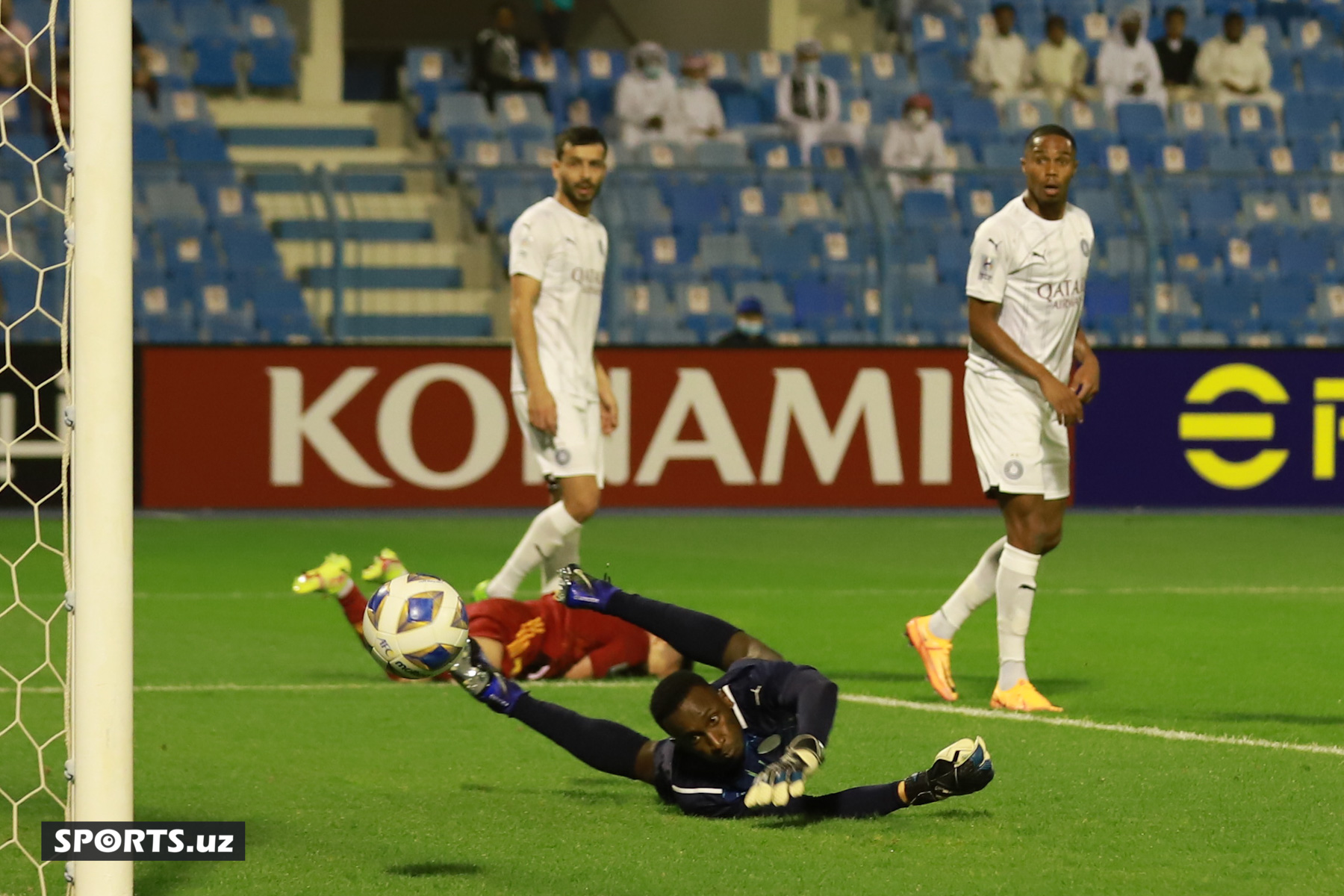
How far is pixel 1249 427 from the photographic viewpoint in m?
14.2

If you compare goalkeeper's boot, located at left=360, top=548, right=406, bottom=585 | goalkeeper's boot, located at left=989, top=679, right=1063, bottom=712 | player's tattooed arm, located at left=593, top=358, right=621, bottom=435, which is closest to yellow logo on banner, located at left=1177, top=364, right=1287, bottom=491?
player's tattooed arm, located at left=593, top=358, right=621, bottom=435

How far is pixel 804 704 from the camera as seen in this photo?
5059mm

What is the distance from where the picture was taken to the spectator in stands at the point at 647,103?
17891mm

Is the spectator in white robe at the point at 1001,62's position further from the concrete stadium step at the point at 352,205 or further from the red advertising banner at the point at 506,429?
the red advertising banner at the point at 506,429

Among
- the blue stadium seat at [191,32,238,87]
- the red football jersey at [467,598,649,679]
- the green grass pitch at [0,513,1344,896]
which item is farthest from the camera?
the blue stadium seat at [191,32,238,87]

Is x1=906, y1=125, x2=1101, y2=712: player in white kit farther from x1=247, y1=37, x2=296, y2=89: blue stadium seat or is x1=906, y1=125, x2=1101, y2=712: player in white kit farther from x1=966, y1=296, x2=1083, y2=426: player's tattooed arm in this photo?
x1=247, y1=37, x2=296, y2=89: blue stadium seat

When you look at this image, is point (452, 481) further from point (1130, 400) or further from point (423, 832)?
point (423, 832)

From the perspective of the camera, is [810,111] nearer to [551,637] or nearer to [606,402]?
[606,402]

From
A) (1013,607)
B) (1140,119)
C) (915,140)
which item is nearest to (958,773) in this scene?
(1013,607)

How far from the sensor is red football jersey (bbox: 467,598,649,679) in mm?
7168

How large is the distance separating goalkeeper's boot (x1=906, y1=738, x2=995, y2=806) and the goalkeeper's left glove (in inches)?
10.6

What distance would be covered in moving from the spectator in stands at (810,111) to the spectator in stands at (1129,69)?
8.75ft

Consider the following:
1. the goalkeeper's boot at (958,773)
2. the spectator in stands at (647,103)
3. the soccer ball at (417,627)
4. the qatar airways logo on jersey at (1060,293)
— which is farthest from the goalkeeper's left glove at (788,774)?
the spectator in stands at (647,103)

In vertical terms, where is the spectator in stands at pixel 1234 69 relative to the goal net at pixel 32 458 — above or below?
above
